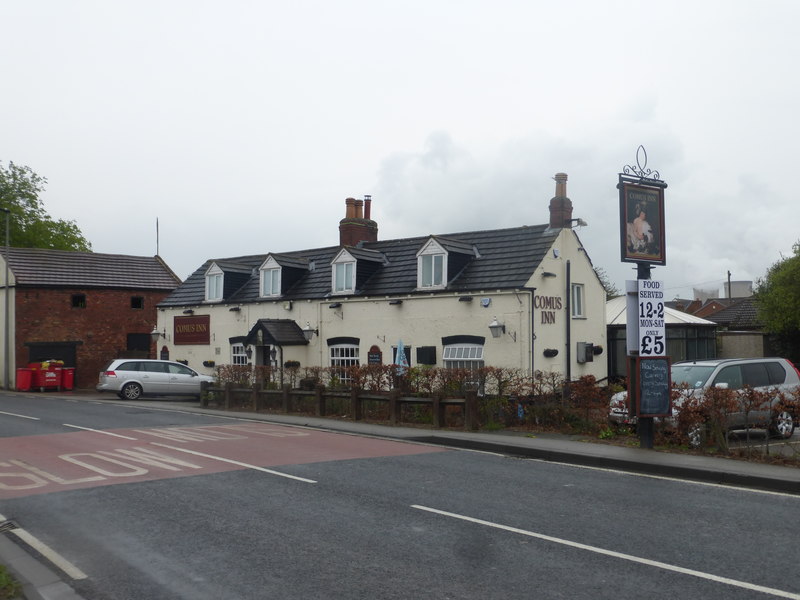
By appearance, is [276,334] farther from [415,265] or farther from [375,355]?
[415,265]

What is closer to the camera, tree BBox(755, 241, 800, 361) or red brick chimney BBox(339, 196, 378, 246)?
red brick chimney BBox(339, 196, 378, 246)

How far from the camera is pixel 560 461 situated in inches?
527

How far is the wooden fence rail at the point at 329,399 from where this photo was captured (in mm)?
17828

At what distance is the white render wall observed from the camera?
24.2m

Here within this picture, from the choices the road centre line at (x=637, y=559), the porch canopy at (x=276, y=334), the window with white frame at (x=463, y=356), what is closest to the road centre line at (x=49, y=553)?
the road centre line at (x=637, y=559)

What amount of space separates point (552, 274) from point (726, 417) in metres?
12.4

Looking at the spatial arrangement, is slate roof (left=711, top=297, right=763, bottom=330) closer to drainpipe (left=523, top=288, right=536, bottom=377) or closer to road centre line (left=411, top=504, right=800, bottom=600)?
drainpipe (left=523, top=288, right=536, bottom=377)

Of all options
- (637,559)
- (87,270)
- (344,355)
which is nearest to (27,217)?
(87,270)

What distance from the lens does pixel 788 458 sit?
1220cm

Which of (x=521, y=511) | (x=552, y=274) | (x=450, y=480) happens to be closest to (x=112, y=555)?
(x=521, y=511)

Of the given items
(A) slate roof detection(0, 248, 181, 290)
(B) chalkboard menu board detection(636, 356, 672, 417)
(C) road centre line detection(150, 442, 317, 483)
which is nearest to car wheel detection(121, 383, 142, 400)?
(A) slate roof detection(0, 248, 181, 290)

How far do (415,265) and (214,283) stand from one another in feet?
36.7

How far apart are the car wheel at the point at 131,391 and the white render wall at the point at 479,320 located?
4874mm

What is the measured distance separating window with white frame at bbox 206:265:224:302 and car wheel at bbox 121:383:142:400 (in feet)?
18.5
